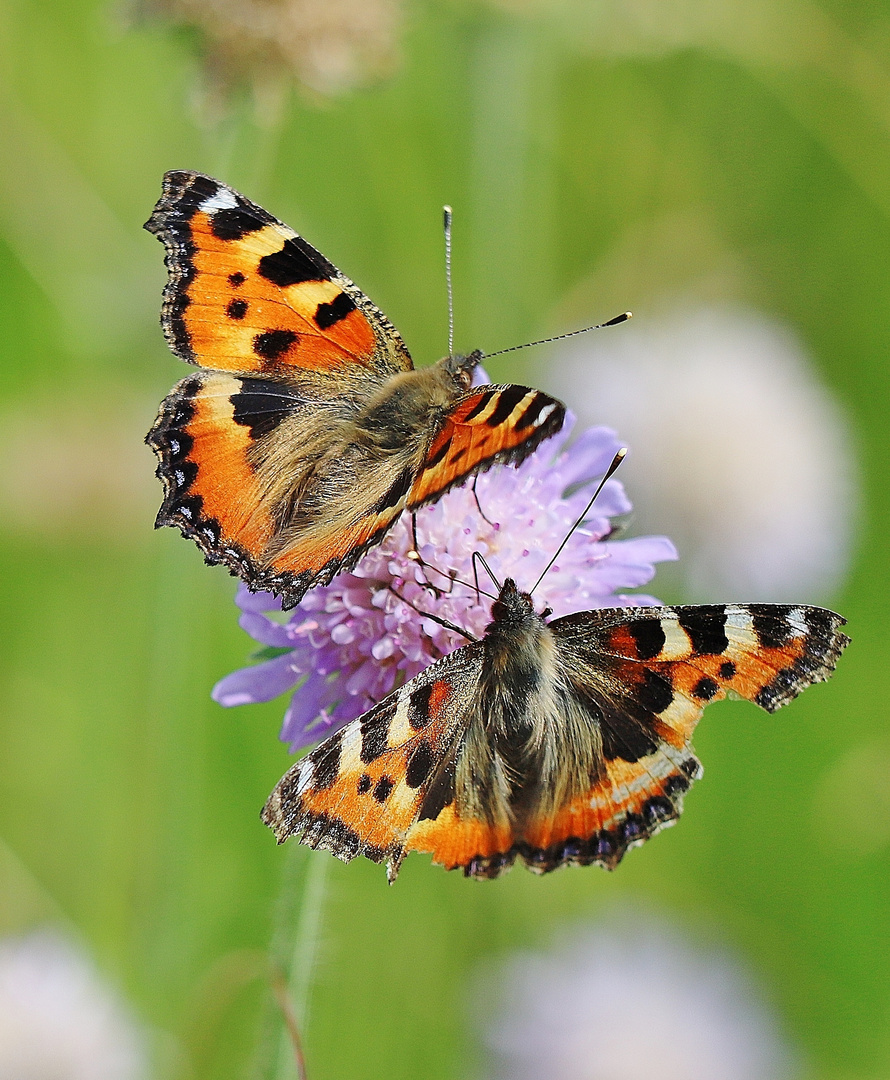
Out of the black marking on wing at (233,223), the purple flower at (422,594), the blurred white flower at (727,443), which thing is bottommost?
the purple flower at (422,594)

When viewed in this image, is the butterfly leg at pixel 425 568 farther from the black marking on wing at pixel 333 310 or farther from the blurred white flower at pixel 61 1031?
the blurred white flower at pixel 61 1031

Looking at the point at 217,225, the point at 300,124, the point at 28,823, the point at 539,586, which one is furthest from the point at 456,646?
the point at 300,124

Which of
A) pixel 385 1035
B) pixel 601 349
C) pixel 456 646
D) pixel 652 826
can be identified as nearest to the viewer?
pixel 652 826

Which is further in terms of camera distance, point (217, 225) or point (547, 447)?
point (547, 447)

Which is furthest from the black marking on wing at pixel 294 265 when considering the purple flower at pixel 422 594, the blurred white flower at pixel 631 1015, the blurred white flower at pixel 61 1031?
the blurred white flower at pixel 631 1015

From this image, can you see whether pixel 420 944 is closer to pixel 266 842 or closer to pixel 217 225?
pixel 266 842

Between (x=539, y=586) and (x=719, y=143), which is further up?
(x=719, y=143)

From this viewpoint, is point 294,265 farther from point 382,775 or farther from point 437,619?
point 382,775
